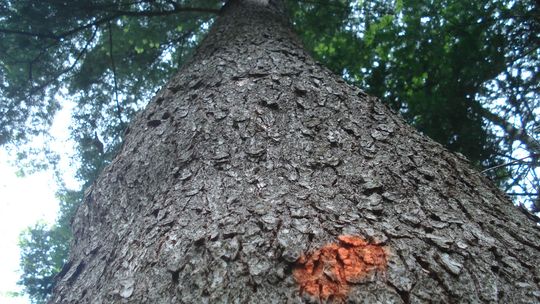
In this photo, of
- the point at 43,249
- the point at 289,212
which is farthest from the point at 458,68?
the point at 43,249

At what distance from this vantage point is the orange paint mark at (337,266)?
1121mm

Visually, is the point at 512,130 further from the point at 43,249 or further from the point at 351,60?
the point at 43,249

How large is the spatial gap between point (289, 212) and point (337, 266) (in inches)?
11.4

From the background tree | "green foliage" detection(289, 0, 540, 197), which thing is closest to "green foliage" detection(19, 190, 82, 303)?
the background tree

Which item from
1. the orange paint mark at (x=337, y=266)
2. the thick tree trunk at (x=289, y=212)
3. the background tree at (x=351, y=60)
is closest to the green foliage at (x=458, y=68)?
the background tree at (x=351, y=60)

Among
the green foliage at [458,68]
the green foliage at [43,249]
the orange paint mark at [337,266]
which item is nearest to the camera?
the orange paint mark at [337,266]

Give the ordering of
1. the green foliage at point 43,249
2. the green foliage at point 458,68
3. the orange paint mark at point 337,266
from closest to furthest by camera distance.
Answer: the orange paint mark at point 337,266 < the green foliage at point 458,68 < the green foliage at point 43,249

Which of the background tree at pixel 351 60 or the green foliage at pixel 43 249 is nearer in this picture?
the background tree at pixel 351 60

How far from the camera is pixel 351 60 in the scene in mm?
6391

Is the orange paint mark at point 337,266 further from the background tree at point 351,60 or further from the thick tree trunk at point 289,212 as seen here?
the background tree at point 351,60

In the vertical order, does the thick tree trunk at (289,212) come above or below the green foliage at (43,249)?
below

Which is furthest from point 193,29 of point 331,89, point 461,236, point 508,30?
point 461,236

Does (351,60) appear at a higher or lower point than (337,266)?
higher

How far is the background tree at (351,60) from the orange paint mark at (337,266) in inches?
114
